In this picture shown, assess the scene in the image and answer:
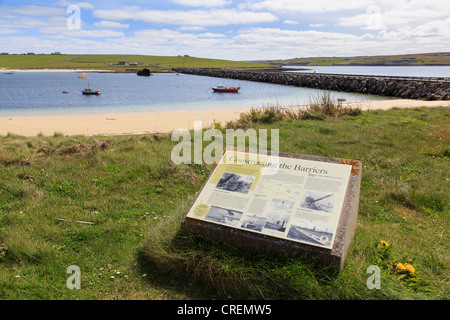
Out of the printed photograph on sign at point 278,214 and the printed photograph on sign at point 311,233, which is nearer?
the printed photograph on sign at point 311,233

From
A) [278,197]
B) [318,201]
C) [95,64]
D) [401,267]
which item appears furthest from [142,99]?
[95,64]

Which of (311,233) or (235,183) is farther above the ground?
(235,183)

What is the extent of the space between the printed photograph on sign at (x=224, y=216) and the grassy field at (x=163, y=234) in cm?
35

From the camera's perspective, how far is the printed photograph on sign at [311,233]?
3.56 metres

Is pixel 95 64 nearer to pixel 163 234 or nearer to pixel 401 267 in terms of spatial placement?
pixel 163 234

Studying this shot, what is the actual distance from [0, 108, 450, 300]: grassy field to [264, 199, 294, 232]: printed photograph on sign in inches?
16.0

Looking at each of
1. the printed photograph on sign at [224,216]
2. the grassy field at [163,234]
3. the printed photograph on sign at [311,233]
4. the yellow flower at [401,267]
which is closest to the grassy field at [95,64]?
the grassy field at [163,234]

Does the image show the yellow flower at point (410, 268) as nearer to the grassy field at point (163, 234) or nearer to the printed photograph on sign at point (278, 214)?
the grassy field at point (163, 234)

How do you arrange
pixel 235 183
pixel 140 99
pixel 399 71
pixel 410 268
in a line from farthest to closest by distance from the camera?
pixel 399 71 → pixel 140 99 → pixel 235 183 → pixel 410 268

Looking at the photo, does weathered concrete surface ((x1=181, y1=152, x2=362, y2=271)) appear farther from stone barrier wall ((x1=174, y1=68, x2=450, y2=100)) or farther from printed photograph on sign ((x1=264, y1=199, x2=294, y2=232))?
stone barrier wall ((x1=174, y1=68, x2=450, y2=100))

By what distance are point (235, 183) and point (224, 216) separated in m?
0.58

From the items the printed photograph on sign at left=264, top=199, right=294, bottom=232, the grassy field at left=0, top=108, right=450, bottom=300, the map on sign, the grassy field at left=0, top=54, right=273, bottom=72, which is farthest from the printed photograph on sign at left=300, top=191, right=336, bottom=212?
the grassy field at left=0, top=54, right=273, bottom=72

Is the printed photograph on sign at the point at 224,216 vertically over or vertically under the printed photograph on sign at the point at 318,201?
under

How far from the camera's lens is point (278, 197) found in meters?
4.10
